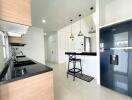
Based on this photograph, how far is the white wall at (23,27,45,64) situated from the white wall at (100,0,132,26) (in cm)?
443

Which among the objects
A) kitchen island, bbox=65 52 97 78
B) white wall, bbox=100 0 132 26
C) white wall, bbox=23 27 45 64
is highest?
white wall, bbox=100 0 132 26

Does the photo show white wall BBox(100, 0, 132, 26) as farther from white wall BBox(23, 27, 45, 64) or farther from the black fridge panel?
white wall BBox(23, 27, 45, 64)

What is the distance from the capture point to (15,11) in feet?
4.54

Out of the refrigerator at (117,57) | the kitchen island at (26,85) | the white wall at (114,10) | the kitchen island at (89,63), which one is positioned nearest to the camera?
the kitchen island at (26,85)

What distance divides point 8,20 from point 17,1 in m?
0.34

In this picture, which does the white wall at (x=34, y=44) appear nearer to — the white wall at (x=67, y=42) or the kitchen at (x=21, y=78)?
the white wall at (x=67, y=42)

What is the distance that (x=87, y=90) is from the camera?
283cm

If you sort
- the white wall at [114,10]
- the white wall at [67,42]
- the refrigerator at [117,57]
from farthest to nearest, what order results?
the white wall at [67,42], the white wall at [114,10], the refrigerator at [117,57]

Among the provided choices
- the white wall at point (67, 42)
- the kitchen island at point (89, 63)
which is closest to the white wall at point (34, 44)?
the white wall at point (67, 42)

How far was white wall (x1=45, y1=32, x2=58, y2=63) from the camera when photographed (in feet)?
26.6

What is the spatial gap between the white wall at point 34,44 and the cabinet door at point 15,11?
474 cm

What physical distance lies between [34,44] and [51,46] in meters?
2.47

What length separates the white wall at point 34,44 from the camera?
6.03 m

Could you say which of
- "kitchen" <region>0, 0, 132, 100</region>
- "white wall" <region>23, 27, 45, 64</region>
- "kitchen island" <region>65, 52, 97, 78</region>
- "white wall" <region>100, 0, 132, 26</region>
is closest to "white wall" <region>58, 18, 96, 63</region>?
"white wall" <region>23, 27, 45, 64</region>
